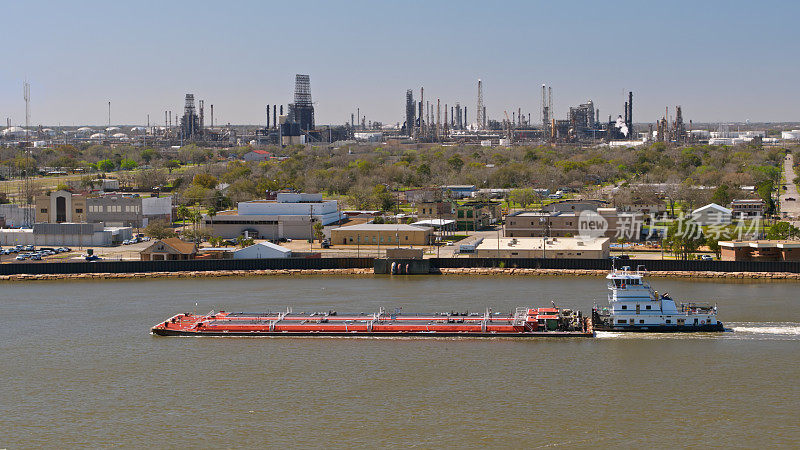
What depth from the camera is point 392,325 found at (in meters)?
20.5

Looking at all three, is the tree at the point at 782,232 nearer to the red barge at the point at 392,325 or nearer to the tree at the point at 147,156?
the red barge at the point at 392,325

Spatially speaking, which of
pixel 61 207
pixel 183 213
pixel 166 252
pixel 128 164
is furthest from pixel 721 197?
pixel 128 164

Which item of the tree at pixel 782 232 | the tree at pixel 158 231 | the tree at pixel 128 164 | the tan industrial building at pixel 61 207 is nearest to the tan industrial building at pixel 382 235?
the tree at pixel 158 231

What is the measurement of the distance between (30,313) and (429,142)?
10299cm

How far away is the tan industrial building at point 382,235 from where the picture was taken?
35.2 m

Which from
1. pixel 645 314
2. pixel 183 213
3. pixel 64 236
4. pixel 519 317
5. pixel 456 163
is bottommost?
pixel 519 317

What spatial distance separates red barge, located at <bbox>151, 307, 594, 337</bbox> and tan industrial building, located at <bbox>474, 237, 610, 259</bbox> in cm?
909

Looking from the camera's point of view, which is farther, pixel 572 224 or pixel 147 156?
pixel 147 156

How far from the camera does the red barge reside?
20047 mm

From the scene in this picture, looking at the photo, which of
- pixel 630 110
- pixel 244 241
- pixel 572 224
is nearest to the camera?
pixel 244 241

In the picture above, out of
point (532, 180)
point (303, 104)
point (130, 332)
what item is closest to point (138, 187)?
point (532, 180)

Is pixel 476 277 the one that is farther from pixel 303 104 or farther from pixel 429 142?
pixel 429 142

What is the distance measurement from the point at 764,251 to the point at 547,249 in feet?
20.5

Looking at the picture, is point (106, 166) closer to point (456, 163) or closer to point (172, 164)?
point (172, 164)
